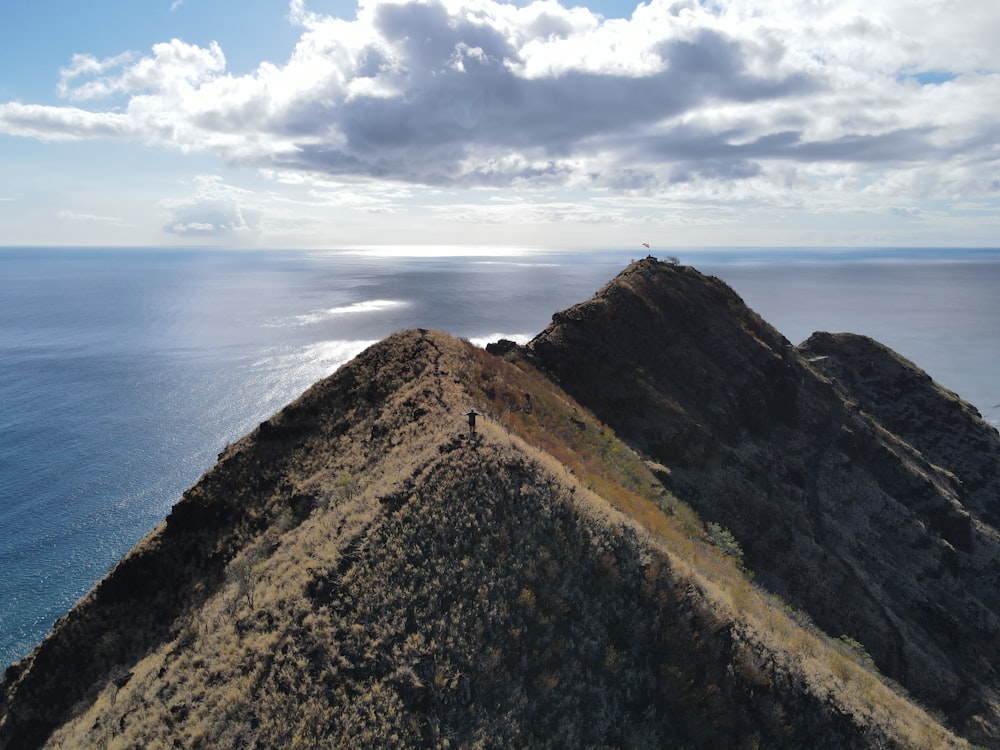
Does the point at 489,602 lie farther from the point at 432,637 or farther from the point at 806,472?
the point at 806,472

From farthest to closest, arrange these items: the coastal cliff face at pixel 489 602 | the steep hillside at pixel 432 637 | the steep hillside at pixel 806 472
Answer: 1. the steep hillside at pixel 806 472
2. the coastal cliff face at pixel 489 602
3. the steep hillside at pixel 432 637

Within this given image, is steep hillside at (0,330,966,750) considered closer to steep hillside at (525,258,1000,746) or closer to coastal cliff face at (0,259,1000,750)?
coastal cliff face at (0,259,1000,750)

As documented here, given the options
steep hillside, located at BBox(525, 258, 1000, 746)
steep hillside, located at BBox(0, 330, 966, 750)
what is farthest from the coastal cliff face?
steep hillside, located at BBox(525, 258, 1000, 746)

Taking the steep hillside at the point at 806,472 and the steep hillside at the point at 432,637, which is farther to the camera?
the steep hillside at the point at 806,472

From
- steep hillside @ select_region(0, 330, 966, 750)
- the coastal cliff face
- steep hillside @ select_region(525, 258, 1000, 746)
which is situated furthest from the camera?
steep hillside @ select_region(525, 258, 1000, 746)

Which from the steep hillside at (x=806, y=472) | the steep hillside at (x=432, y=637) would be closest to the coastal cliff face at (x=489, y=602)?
the steep hillside at (x=432, y=637)

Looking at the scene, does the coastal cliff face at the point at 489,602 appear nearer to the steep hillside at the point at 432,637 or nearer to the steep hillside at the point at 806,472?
the steep hillside at the point at 432,637
